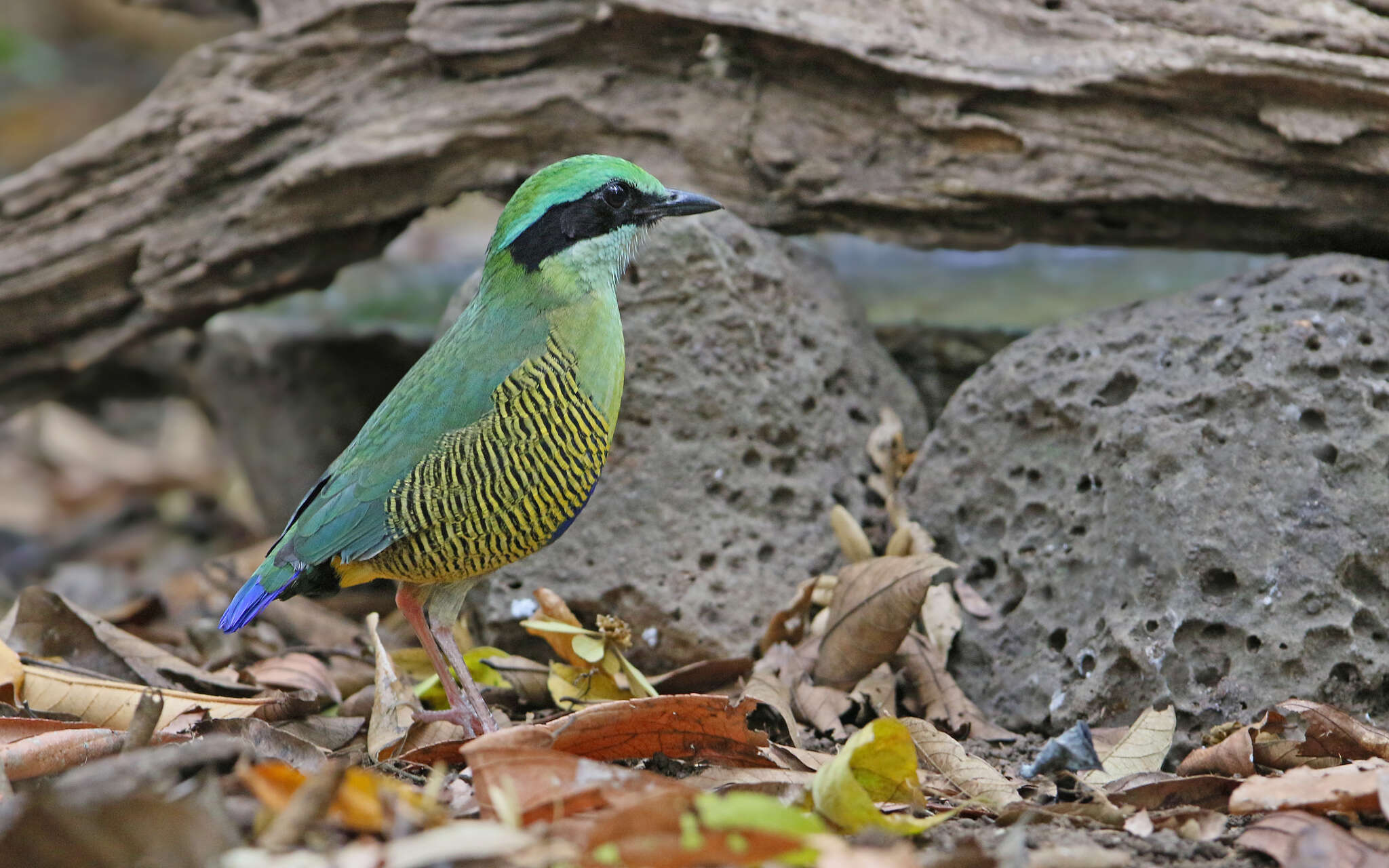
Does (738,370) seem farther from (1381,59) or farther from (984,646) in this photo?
(1381,59)

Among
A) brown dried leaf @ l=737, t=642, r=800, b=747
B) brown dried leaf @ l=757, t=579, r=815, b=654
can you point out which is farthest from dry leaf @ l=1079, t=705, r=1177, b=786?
brown dried leaf @ l=757, t=579, r=815, b=654

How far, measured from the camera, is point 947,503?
508cm

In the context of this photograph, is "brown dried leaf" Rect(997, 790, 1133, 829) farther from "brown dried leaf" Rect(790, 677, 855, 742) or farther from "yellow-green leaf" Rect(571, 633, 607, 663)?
"yellow-green leaf" Rect(571, 633, 607, 663)

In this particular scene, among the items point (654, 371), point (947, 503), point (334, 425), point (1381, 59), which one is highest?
point (1381, 59)

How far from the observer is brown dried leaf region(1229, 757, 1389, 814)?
10.2 feet

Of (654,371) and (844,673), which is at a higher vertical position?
(654,371)

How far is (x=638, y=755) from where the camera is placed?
12.2 feet

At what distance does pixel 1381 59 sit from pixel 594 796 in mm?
4052

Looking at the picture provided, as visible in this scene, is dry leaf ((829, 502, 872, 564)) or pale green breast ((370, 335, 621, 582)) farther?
dry leaf ((829, 502, 872, 564))

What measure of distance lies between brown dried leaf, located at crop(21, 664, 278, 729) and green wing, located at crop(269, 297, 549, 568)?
0.51 meters

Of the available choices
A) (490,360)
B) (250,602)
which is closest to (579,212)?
(490,360)

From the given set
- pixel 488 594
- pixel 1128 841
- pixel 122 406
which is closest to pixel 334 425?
pixel 488 594

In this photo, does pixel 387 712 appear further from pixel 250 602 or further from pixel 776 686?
pixel 776 686

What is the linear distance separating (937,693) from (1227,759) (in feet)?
3.78
